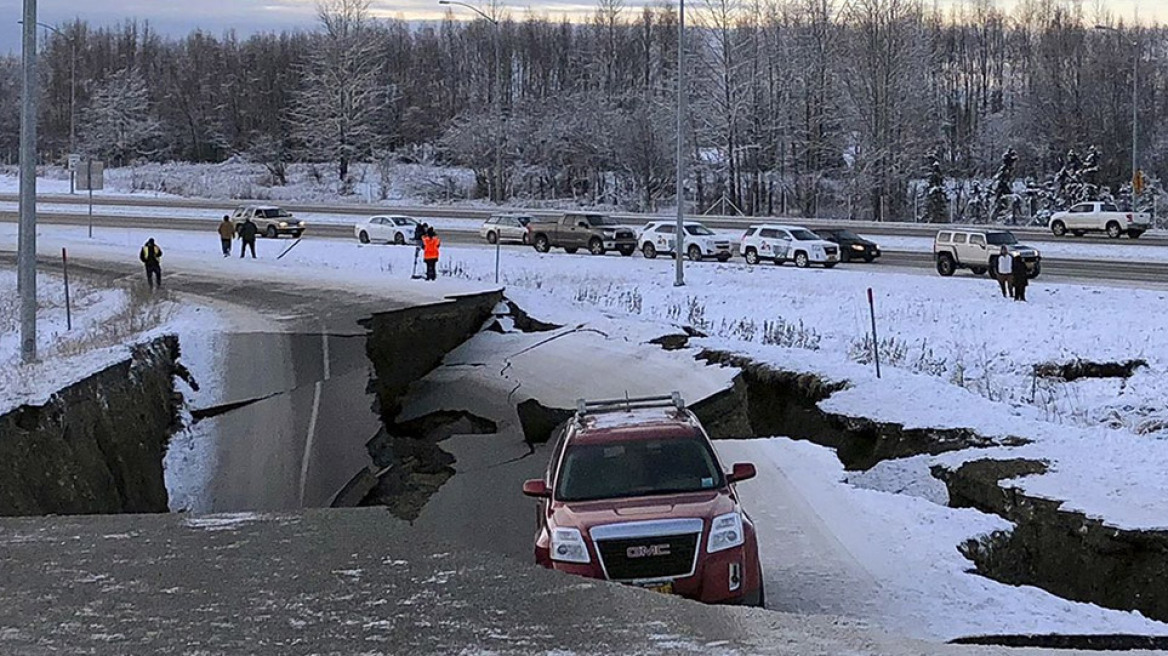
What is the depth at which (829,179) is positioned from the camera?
79.6 meters

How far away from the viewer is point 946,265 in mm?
41812

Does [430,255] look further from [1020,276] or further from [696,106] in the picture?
[696,106]

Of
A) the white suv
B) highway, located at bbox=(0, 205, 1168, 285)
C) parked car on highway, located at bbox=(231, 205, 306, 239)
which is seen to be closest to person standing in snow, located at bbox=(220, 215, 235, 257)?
parked car on highway, located at bbox=(231, 205, 306, 239)

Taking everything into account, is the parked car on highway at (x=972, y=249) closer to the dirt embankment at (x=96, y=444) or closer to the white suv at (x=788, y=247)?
the white suv at (x=788, y=247)

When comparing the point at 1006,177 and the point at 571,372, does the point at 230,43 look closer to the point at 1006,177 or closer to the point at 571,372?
the point at 1006,177

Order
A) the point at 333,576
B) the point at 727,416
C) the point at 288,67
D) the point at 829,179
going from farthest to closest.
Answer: the point at 288,67
the point at 829,179
the point at 727,416
the point at 333,576

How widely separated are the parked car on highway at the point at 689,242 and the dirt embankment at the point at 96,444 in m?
28.1

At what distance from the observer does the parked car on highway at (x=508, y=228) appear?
51.3 metres

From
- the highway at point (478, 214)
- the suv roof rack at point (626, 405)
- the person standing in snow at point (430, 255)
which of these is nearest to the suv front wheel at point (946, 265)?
the highway at point (478, 214)

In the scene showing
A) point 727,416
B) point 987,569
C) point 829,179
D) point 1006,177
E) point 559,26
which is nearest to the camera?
point 987,569

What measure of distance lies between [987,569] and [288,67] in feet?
338

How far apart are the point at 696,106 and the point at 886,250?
32595mm

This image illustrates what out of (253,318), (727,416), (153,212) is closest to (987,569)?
(727,416)

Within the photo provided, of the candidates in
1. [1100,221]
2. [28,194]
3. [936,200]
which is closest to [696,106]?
[936,200]
